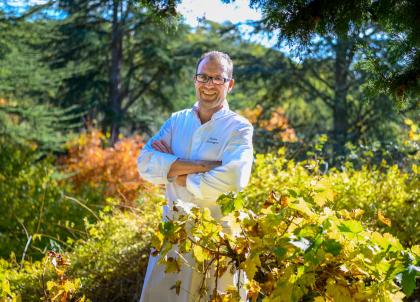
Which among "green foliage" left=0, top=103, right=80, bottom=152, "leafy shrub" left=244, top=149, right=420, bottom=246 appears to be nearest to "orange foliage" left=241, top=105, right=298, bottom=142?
"green foliage" left=0, top=103, right=80, bottom=152

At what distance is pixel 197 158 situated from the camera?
335 centimetres

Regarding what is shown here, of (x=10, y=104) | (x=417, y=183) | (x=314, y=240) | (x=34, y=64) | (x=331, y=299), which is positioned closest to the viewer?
(x=314, y=240)

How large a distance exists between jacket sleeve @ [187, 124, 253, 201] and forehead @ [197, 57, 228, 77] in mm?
323

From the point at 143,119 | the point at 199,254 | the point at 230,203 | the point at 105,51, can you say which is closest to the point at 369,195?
the point at 199,254

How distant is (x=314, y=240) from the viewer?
220 cm

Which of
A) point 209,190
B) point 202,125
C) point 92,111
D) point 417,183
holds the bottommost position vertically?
point 92,111

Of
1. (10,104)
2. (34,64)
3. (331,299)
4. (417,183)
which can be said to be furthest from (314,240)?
(34,64)

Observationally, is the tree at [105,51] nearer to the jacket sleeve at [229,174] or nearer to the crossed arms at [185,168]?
the crossed arms at [185,168]

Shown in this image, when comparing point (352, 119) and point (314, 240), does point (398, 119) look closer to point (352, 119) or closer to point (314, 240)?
point (352, 119)

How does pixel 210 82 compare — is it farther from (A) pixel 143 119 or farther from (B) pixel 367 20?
(A) pixel 143 119

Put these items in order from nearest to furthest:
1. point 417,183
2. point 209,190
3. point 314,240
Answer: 1. point 314,240
2. point 209,190
3. point 417,183

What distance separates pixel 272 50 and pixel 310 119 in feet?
10.6

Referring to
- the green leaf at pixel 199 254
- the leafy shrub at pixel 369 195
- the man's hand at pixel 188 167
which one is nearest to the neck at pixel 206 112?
the man's hand at pixel 188 167

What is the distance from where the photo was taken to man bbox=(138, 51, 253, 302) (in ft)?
10.4
